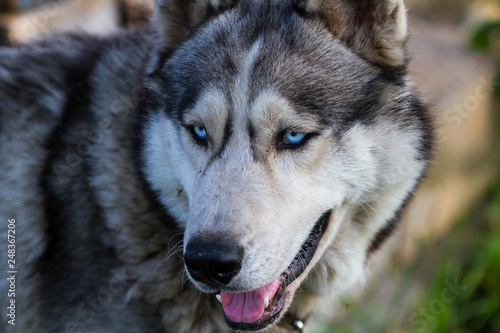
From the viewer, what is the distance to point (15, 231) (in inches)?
113

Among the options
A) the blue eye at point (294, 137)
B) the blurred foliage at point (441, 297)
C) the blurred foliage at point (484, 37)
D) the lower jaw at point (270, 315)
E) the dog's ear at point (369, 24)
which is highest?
the dog's ear at point (369, 24)

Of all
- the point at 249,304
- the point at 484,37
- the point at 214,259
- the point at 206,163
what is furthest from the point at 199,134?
the point at 484,37

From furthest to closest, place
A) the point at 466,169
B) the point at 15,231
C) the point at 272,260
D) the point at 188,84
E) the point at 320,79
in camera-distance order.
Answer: the point at 466,169 < the point at 15,231 < the point at 188,84 < the point at 320,79 < the point at 272,260

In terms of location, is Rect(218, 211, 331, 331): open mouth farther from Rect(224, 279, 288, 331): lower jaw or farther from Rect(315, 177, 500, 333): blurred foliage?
Rect(315, 177, 500, 333): blurred foliage

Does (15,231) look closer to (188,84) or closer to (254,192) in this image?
(188,84)

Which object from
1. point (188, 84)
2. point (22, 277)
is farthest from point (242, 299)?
point (22, 277)

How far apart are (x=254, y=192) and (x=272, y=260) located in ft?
0.96

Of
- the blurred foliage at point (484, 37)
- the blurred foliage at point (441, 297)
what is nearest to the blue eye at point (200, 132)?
the blurred foliage at point (441, 297)

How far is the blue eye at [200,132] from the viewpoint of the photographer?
93.9 inches

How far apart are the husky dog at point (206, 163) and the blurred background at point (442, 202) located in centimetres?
78

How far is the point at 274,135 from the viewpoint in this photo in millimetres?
2256

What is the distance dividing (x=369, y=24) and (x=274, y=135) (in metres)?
0.76

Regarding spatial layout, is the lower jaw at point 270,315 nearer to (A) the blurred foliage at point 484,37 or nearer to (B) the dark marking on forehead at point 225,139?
(B) the dark marking on forehead at point 225,139

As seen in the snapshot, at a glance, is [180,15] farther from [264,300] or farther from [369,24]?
[264,300]
